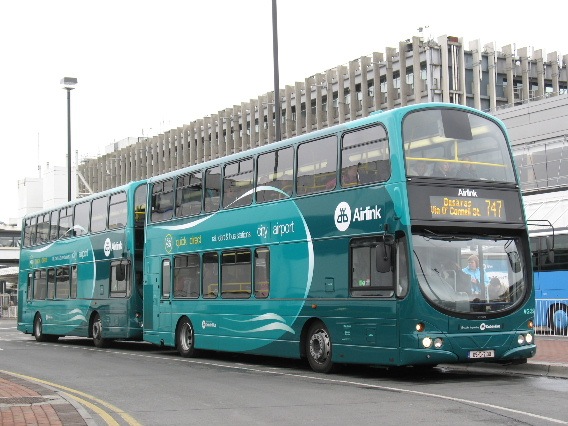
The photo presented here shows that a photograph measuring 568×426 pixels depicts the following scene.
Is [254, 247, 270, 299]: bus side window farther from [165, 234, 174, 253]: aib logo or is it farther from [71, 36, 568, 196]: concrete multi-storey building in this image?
[71, 36, 568, 196]: concrete multi-storey building

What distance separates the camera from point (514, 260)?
1556 centimetres

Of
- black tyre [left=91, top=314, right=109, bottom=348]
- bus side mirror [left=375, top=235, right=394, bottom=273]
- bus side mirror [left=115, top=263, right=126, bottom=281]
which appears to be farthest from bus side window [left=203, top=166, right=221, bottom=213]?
black tyre [left=91, top=314, right=109, bottom=348]

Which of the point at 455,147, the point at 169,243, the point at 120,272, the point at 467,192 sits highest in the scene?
the point at 455,147

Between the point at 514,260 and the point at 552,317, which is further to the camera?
the point at 552,317

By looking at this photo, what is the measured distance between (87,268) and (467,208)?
1588 cm

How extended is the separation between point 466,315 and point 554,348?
618 centimetres

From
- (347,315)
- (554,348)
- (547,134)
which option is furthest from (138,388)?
(547,134)

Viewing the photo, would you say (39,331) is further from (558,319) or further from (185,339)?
(558,319)

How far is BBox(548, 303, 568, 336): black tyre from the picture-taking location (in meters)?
23.5

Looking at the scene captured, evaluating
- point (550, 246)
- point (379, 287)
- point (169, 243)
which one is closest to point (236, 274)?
point (169, 243)

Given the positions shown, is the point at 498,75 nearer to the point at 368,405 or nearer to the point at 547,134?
the point at 547,134

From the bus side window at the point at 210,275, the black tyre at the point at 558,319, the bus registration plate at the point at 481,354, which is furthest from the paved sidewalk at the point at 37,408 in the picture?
the black tyre at the point at 558,319

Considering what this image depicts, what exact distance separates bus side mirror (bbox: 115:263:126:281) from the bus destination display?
42.0ft

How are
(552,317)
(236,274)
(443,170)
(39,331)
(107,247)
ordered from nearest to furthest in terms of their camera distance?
1. (443,170)
2. (236,274)
3. (552,317)
4. (107,247)
5. (39,331)
